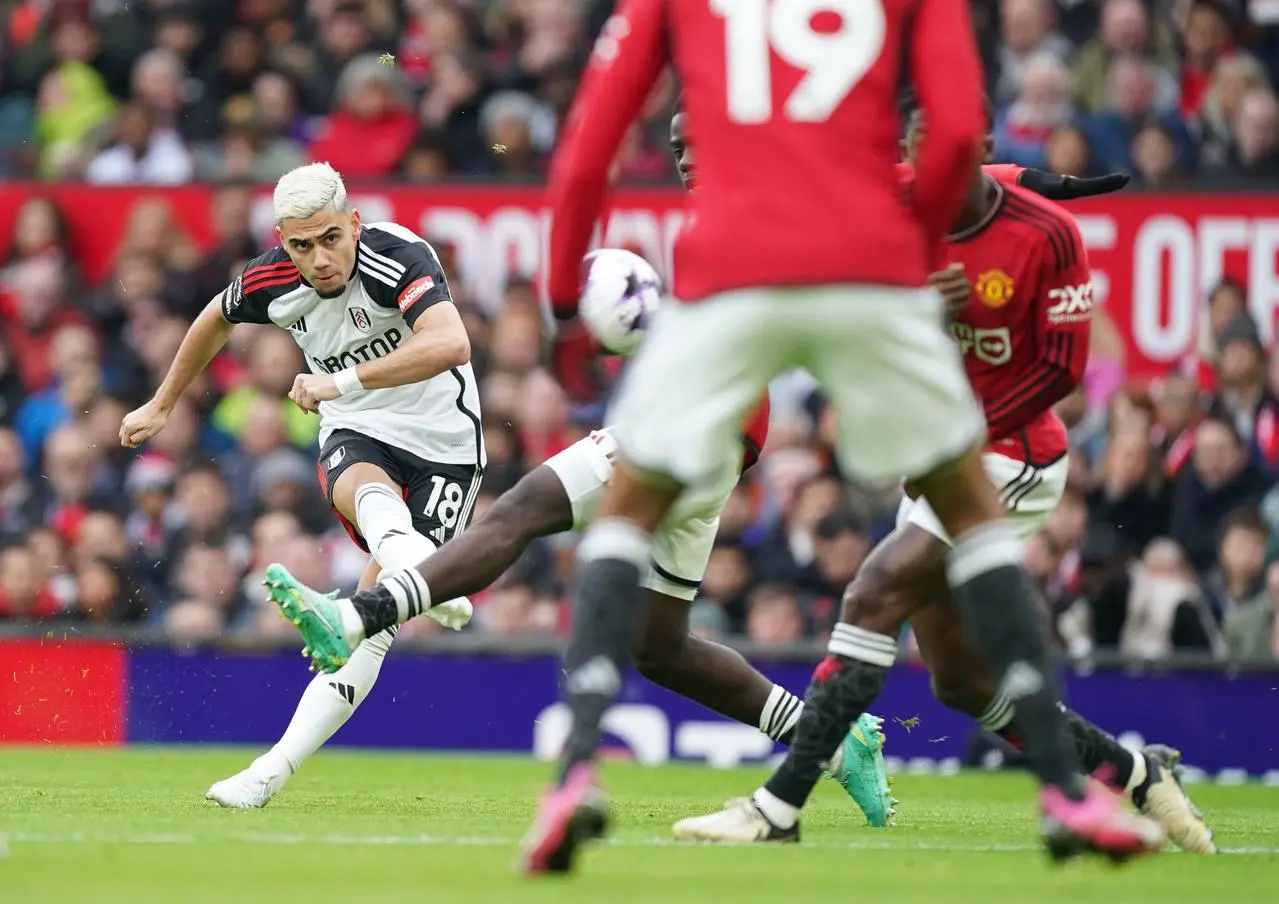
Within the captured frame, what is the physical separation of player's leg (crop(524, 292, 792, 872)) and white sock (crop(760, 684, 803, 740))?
7.83ft

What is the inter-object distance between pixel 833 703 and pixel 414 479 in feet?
7.64

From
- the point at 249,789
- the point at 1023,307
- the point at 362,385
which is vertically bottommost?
the point at 249,789

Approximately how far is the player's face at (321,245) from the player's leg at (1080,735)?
2.39 meters

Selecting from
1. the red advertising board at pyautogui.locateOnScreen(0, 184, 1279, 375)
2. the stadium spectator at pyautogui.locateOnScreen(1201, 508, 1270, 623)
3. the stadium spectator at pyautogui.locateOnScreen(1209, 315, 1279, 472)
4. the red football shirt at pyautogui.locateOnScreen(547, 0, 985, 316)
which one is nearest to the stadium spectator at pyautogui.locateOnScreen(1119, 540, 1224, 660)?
the stadium spectator at pyautogui.locateOnScreen(1201, 508, 1270, 623)

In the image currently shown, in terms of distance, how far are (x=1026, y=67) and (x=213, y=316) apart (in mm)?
7169

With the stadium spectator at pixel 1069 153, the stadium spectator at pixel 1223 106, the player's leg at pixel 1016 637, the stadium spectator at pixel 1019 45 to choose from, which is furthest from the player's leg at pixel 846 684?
the stadium spectator at pixel 1019 45

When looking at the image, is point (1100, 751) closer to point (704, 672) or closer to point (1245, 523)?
point (704, 672)

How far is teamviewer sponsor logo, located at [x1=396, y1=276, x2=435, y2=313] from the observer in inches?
296

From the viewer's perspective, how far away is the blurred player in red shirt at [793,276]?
4773mm

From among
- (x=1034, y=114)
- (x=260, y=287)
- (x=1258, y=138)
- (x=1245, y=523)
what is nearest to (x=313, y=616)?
(x=260, y=287)

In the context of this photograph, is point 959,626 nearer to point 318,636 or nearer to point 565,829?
point 318,636

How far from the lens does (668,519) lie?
679cm

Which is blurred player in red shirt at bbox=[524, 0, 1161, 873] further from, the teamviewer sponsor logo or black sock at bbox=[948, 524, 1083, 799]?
the teamviewer sponsor logo

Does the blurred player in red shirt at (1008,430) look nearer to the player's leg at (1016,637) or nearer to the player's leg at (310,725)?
the player's leg at (1016,637)
